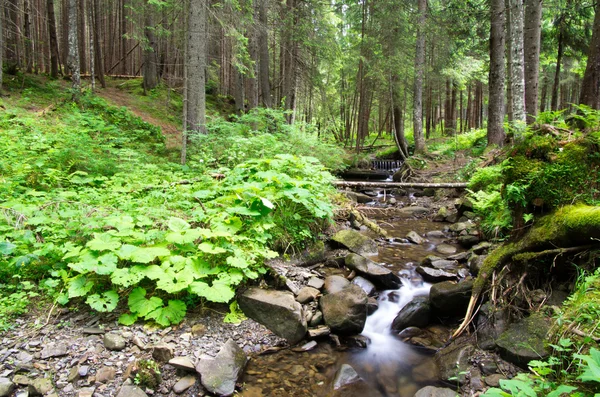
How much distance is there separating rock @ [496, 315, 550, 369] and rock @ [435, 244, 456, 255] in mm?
3562

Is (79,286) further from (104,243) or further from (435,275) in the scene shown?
(435,275)

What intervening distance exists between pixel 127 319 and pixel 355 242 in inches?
176

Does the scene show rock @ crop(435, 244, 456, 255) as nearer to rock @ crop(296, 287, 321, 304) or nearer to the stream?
the stream

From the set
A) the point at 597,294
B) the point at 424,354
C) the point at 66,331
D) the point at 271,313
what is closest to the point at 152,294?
the point at 66,331

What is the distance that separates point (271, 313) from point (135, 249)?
6.01 ft

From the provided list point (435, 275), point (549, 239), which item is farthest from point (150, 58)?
point (549, 239)

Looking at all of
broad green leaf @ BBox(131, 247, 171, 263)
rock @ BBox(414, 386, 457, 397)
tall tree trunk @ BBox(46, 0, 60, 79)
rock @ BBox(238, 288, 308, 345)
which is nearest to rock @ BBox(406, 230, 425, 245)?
rock @ BBox(238, 288, 308, 345)

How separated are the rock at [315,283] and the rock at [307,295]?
0.40 feet

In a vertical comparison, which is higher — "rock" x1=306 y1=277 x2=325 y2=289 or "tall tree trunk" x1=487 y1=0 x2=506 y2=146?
"tall tree trunk" x1=487 y1=0 x2=506 y2=146

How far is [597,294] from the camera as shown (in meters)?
2.99

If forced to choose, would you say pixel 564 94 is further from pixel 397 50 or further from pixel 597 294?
pixel 597 294

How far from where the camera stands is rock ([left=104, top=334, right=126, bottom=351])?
11.5ft

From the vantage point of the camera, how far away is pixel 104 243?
3959mm

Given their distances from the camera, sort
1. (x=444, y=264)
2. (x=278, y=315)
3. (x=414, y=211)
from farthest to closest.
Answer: (x=414, y=211), (x=444, y=264), (x=278, y=315)
